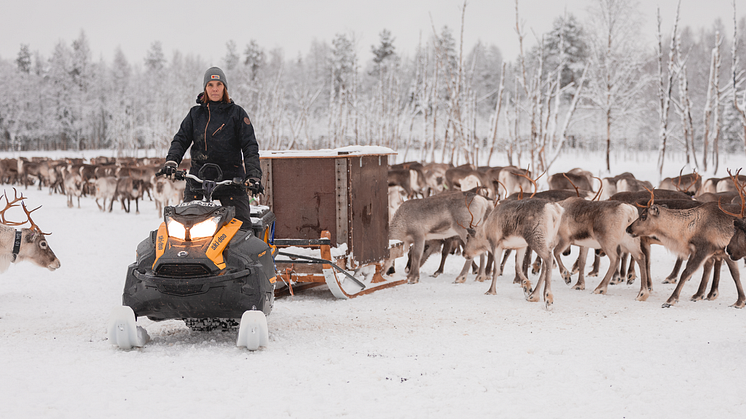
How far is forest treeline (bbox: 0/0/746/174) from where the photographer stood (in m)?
35.5

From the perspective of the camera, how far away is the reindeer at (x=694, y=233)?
7.37 m

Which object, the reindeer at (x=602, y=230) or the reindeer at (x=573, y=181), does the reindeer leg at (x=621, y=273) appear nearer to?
the reindeer at (x=602, y=230)

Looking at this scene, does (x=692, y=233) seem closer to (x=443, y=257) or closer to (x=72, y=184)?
(x=443, y=257)

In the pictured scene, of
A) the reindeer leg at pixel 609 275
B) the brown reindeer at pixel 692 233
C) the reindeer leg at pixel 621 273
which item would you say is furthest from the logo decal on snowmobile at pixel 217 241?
the reindeer leg at pixel 621 273

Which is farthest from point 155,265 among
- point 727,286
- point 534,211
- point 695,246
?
point 727,286

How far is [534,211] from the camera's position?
7621 mm

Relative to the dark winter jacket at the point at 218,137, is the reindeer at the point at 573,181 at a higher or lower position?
lower

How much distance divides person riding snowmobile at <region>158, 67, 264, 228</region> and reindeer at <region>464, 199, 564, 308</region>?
3.75m

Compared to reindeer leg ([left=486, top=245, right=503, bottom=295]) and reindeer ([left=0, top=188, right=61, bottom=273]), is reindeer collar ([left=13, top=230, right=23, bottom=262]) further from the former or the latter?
reindeer leg ([left=486, top=245, right=503, bottom=295])

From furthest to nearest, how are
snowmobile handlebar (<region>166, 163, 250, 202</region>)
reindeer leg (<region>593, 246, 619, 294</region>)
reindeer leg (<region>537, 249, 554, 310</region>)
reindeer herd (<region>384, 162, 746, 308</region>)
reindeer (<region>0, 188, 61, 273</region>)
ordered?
reindeer leg (<region>593, 246, 619, 294</region>) < reindeer herd (<region>384, 162, 746, 308</region>) < reindeer leg (<region>537, 249, 554, 310</region>) < reindeer (<region>0, 188, 61, 273</region>) < snowmobile handlebar (<region>166, 163, 250, 202</region>)

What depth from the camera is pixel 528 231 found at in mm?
7613

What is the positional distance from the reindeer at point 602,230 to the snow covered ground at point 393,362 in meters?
0.85

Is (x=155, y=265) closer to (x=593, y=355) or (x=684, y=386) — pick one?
(x=593, y=355)

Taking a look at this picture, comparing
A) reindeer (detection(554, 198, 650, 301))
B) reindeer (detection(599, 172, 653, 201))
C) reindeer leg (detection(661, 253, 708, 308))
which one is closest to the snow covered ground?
reindeer leg (detection(661, 253, 708, 308))
